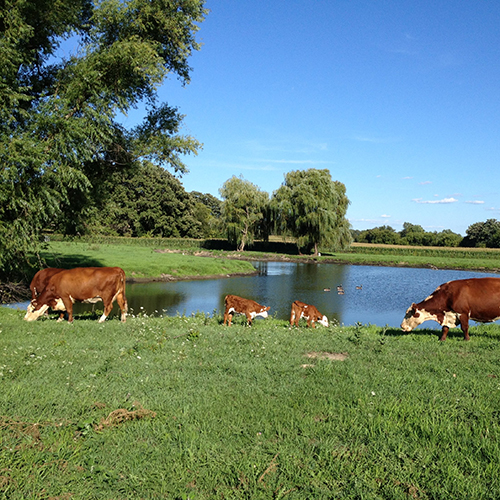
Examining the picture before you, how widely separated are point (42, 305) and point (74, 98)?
876 centimetres

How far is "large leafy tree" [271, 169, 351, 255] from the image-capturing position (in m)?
63.3

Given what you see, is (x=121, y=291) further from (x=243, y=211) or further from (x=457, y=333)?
(x=243, y=211)

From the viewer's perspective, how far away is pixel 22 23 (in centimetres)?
1530

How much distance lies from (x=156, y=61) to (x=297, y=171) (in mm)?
54165

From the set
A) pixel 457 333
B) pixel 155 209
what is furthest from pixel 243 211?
pixel 457 333

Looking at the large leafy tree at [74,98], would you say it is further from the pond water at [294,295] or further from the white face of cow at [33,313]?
the pond water at [294,295]

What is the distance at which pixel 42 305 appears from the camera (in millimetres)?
12609

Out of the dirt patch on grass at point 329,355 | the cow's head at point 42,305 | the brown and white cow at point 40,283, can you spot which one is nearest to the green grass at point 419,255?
the brown and white cow at point 40,283

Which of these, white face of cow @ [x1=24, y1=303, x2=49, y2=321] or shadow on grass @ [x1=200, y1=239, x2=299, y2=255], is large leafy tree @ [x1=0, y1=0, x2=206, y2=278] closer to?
white face of cow @ [x1=24, y1=303, x2=49, y2=321]

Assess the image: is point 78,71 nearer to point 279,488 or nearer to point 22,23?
point 22,23

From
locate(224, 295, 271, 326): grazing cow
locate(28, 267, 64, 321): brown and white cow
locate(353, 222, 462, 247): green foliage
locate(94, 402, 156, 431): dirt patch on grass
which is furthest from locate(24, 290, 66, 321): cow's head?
locate(353, 222, 462, 247): green foliage

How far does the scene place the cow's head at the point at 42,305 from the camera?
491 inches

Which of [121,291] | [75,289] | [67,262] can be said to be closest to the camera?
[75,289]

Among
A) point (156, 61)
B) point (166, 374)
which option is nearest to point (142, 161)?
point (156, 61)
